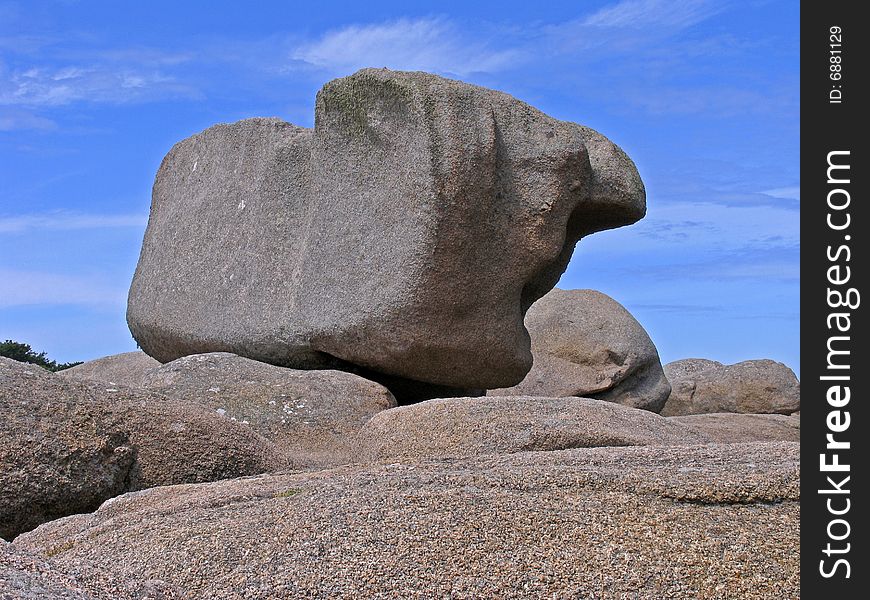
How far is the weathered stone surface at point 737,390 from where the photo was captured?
12891 millimetres

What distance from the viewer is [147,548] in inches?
106

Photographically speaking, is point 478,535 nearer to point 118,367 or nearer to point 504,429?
point 504,429

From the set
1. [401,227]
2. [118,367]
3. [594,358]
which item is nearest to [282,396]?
[401,227]

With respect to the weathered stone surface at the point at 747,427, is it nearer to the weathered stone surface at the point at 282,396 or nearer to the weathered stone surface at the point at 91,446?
the weathered stone surface at the point at 282,396

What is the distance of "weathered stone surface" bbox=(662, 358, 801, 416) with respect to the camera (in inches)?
508

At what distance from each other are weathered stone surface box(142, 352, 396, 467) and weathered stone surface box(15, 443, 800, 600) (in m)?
2.64

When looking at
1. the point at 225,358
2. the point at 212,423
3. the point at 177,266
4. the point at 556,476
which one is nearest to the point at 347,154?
the point at 225,358

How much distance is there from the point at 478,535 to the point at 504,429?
215cm

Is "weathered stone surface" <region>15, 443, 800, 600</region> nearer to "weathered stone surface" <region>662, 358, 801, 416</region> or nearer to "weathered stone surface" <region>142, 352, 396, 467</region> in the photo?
"weathered stone surface" <region>142, 352, 396, 467</region>

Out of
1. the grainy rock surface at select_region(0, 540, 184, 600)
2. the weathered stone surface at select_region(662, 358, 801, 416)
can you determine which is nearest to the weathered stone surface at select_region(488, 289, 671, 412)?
the weathered stone surface at select_region(662, 358, 801, 416)

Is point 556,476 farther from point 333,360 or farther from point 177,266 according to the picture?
point 177,266

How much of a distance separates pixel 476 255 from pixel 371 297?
0.73 metres

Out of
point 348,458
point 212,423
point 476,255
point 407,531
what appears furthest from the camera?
point 476,255

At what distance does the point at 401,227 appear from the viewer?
A: 21.1 feet
